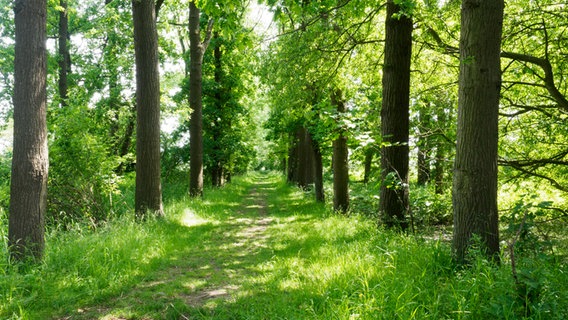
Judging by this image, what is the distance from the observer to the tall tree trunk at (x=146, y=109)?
932 cm

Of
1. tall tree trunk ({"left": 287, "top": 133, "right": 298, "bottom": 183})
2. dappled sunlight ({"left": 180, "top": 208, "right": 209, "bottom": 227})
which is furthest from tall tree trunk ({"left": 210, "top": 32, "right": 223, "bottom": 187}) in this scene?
dappled sunlight ({"left": 180, "top": 208, "right": 209, "bottom": 227})

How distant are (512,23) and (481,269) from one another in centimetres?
593

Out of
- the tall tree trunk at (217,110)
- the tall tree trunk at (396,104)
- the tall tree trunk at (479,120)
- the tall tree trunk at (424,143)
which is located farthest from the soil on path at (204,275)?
the tall tree trunk at (217,110)

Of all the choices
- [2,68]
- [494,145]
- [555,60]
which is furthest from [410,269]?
[2,68]

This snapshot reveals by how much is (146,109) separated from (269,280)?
5.88 meters

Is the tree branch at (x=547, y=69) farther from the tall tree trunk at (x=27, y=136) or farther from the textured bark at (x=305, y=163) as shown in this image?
the textured bark at (x=305, y=163)

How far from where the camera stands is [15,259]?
512 centimetres

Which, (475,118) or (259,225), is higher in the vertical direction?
(475,118)

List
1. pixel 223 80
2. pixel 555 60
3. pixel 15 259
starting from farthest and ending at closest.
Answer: pixel 223 80
pixel 555 60
pixel 15 259

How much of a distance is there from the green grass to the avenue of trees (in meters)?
0.53

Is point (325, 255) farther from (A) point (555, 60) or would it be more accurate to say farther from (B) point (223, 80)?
(B) point (223, 80)

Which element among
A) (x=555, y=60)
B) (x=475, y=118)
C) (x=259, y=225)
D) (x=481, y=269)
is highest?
(x=555, y=60)

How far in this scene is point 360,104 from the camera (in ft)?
38.8

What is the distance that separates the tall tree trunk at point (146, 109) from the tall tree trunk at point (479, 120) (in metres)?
7.21
